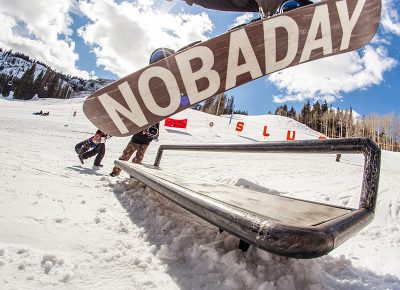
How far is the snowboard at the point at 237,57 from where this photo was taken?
13.8 ft

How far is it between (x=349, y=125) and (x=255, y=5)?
3044 inches

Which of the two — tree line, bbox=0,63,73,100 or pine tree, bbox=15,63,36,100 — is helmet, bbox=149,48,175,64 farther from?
pine tree, bbox=15,63,36,100

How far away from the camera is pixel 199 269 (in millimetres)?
1362

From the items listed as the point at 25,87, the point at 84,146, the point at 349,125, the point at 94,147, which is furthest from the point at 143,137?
the point at 25,87

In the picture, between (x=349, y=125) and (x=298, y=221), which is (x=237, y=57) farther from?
(x=349, y=125)

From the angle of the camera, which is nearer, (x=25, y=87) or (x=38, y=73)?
(x=25, y=87)

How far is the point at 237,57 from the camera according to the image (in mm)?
4250

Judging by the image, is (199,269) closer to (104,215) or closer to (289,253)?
(289,253)

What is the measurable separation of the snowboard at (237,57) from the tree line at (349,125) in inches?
2589

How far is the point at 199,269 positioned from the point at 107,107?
365 centimetres

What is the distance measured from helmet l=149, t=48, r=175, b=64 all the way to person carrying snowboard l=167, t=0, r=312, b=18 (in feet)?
2.70

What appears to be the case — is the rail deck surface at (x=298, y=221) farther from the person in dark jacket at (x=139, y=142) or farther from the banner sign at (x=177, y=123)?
the banner sign at (x=177, y=123)

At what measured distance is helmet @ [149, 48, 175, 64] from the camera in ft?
14.9

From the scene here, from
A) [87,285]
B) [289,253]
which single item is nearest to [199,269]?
[87,285]
